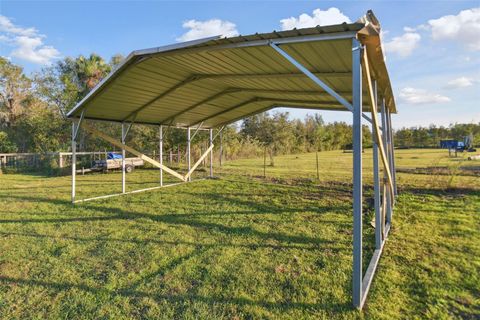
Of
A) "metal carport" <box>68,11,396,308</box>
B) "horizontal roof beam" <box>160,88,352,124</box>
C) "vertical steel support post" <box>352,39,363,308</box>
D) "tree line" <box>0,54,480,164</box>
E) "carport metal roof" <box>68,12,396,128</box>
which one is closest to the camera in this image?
"vertical steel support post" <box>352,39,363,308</box>

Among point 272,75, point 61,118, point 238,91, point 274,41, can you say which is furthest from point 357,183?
point 61,118

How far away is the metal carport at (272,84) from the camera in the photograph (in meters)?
2.62

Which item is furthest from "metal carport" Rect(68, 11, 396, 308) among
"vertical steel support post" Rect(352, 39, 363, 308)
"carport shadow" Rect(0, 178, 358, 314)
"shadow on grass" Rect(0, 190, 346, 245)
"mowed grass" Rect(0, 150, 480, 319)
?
"shadow on grass" Rect(0, 190, 346, 245)

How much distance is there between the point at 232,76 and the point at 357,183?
3.64m

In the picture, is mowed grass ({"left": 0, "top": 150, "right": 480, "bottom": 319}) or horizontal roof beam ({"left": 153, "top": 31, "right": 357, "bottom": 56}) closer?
mowed grass ({"left": 0, "top": 150, "right": 480, "bottom": 319})

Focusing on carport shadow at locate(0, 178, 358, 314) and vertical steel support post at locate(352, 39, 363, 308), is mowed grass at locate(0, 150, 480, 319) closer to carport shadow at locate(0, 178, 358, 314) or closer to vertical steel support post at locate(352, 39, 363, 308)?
carport shadow at locate(0, 178, 358, 314)

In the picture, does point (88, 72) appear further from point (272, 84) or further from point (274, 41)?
point (274, 41)

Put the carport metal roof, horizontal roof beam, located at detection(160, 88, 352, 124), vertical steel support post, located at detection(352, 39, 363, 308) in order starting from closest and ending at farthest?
vertical steel support post, located at detection(352, 39, 363, 308) → the carport metal roof → horizontal roof beam, located at detection(160, 88, 352, 124)

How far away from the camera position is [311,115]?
37.2 m

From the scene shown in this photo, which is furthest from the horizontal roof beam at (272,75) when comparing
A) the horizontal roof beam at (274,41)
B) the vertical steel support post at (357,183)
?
the vertical steel support post at (357,183)

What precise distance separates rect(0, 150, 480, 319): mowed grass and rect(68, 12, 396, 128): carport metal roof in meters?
2.51

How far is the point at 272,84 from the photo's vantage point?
5.97 metres

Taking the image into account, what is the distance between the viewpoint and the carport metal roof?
3125mm

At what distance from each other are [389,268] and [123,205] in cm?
576
